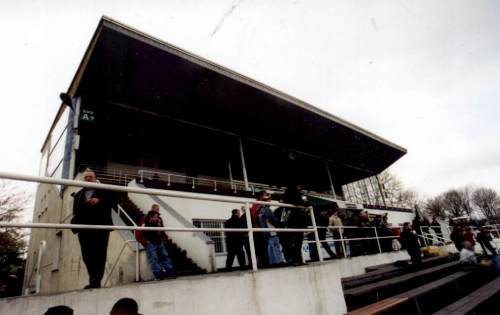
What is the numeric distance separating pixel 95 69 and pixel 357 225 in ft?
39.6

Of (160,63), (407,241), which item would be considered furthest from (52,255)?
(407,241)

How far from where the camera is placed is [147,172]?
1466cm

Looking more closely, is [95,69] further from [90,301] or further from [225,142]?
[90,301]

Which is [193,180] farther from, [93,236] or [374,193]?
[374,193]

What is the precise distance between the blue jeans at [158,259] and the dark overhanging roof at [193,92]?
8.77 m

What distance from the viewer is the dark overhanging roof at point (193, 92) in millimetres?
10953

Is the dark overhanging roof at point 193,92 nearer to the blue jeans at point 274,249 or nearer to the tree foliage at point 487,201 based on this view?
the blue jeans at point 274,249

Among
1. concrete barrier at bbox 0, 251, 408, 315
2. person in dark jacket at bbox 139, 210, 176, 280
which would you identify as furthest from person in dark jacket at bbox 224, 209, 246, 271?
concrete barrier at bbox 0, 251, 408, 315

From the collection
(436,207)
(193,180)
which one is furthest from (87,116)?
(436,207)

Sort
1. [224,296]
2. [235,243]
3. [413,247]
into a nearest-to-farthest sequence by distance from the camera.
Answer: [224,296], [235,243], [413,247]

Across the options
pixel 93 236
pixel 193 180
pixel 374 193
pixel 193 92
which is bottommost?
pixel 93 236

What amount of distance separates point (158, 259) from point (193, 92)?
1040 centimetres

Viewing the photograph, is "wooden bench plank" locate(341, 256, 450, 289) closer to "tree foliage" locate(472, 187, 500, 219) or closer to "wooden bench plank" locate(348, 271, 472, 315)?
"wooden bench plank" locate(348, 271, 472, 315)

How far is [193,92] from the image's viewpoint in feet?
44.8
